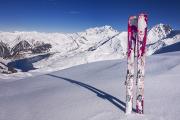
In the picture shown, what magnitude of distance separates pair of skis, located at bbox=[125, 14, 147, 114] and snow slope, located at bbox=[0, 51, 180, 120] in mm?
444

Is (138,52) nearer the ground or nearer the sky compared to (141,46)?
nearer the ground

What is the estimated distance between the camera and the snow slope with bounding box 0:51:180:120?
7957 millimetres

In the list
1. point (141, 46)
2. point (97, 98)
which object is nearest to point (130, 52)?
point (141, 46)

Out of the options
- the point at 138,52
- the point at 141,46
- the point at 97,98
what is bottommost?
the point at 97,98

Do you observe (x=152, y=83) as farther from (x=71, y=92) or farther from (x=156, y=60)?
(x=156, y=60)

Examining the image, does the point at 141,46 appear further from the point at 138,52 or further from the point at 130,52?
the point at 130,52

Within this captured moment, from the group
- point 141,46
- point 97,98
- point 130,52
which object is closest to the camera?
point 141,46

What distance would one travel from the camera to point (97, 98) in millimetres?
9758

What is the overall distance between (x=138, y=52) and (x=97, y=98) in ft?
9.63

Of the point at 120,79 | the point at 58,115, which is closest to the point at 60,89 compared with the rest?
the point at 120,79

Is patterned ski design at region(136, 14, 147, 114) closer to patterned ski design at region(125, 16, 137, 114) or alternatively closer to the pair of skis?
the pair of skis

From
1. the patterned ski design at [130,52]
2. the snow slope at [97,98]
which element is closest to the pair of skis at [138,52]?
the patterned ski design at [130,52]

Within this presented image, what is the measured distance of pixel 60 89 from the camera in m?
12.3

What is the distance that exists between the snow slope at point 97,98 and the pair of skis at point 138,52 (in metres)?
0.44
